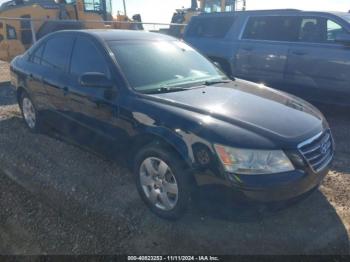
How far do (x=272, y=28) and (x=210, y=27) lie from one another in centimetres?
150

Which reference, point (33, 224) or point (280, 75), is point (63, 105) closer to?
point (33, 224)

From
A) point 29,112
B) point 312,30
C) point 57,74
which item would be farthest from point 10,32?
point 312,30

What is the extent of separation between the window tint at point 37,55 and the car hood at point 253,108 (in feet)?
8.31

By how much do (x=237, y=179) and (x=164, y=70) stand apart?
162cm

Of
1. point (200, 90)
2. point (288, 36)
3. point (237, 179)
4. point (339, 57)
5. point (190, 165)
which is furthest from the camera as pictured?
point (288, 36)

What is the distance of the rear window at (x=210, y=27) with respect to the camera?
7.08m

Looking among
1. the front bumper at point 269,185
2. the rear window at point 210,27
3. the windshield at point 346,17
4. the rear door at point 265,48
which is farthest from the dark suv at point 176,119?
the rear window at point 210,27

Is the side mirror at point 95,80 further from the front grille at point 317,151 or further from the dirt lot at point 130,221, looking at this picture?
the front grille at point 317,151

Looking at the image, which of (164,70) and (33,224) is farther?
(164,70)

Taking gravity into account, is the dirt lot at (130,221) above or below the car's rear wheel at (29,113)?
below

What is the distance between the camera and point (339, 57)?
548 cm

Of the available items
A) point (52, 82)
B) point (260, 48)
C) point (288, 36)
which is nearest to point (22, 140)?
point (52, 82)

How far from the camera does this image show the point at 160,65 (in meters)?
3.67

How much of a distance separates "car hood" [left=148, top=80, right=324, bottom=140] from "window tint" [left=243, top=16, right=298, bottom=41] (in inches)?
Answer: 118
